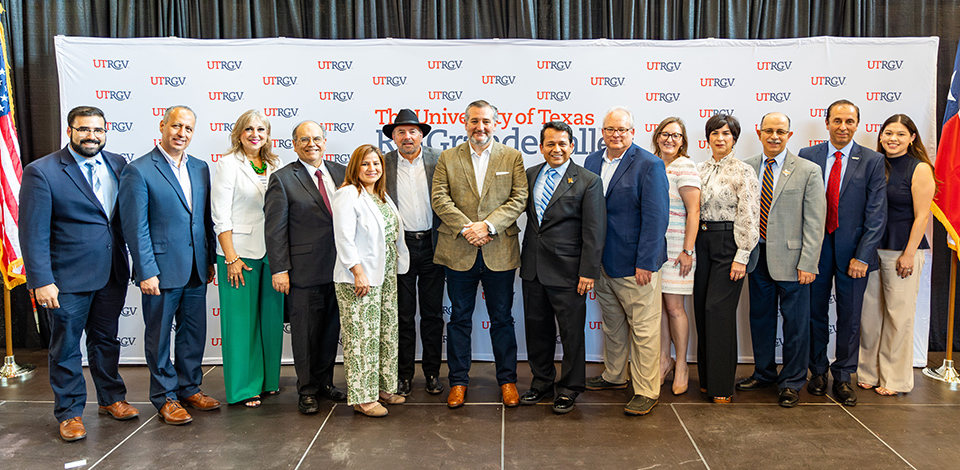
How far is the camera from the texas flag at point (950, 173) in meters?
3.67

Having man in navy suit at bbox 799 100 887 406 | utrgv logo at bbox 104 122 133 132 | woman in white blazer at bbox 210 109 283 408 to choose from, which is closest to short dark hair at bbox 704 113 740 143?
man in navy suit at bbox 799 100 887 406

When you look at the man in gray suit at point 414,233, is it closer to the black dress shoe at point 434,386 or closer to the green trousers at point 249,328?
the black dress shoe at point 434,386

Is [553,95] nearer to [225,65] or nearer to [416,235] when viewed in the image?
[416,235]

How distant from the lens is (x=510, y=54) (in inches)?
155

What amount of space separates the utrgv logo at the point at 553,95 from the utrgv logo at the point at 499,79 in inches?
8.2

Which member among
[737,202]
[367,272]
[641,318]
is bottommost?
[641,318]

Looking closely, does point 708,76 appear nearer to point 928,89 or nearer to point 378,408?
point 928,89

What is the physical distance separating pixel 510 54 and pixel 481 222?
1.54 metres

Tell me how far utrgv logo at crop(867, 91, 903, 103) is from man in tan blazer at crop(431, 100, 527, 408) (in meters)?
2.66

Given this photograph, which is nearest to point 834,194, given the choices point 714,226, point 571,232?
point 714,226

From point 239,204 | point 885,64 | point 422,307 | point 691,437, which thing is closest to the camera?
point 691,437

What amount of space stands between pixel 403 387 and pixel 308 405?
55cm

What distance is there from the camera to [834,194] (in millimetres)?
3340

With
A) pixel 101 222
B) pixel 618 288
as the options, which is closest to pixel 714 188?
pixel 618 288
